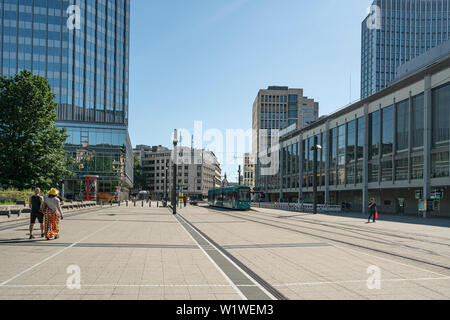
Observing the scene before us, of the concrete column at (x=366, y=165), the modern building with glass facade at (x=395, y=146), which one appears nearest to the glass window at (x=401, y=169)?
the modern building with glass facade at (x=395, y=146)

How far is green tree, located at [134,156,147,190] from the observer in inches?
5406

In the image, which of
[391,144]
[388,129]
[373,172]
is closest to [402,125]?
[388,129]

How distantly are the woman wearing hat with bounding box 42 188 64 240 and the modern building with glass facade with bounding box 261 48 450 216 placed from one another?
106 feet

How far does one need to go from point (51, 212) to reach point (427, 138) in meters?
34.5

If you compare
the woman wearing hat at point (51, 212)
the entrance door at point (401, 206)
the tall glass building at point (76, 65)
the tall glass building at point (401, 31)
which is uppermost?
the tall glass building at point (401, 31)

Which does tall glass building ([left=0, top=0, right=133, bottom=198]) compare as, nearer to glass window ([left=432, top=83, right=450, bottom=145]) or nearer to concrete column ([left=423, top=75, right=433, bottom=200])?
concrete column ([left=423, top=75, right=433, bottom=200])

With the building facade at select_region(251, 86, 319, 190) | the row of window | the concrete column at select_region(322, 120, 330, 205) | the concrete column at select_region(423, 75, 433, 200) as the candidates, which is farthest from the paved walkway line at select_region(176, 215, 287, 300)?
the building facade at select_region(251, 86, 319, 190)

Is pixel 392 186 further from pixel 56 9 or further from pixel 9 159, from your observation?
pixel 56 9

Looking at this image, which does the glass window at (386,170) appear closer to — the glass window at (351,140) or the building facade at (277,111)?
the glass window at (351,140)

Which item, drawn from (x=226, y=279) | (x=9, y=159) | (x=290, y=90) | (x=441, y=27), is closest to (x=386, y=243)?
(x=226, y=279)

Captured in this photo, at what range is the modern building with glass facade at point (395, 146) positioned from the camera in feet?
115

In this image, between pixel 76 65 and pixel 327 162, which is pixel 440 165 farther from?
pixel 76 65

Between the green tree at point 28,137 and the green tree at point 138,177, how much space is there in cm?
10505

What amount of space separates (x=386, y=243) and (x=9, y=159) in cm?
2802
